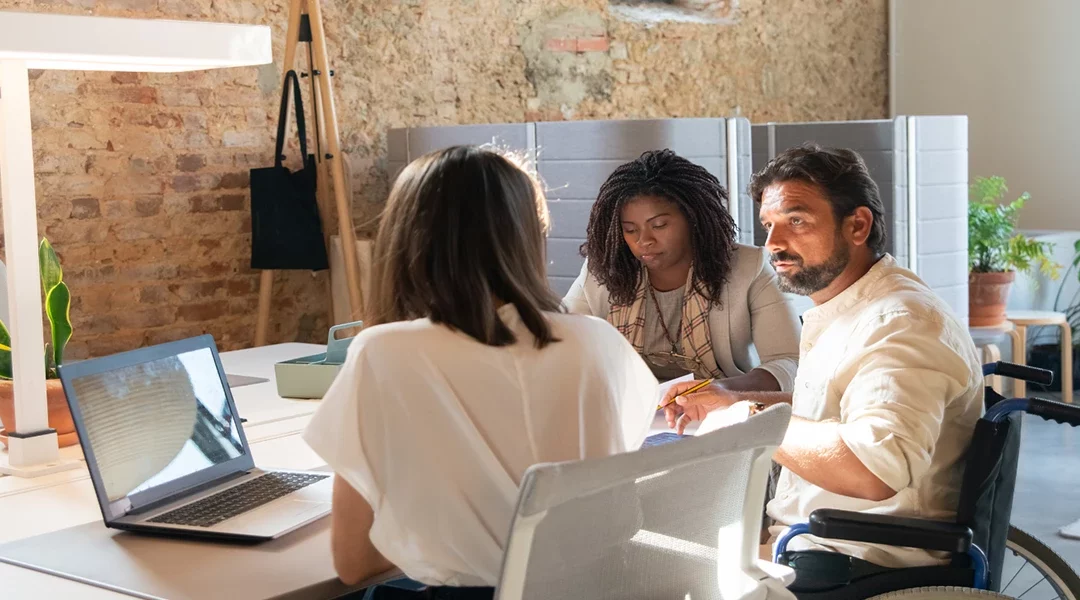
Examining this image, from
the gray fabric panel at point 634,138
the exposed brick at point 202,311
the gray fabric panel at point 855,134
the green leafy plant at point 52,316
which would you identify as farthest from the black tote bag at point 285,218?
the green leafy plant at point 52,316

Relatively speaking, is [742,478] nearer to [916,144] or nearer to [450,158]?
[450,158]

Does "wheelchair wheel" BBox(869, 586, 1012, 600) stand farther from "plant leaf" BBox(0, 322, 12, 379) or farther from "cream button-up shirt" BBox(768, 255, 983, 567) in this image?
"plant leaf" BBox(0, 322, 12, 379)

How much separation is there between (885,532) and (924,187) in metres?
3.20

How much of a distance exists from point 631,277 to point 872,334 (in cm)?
124

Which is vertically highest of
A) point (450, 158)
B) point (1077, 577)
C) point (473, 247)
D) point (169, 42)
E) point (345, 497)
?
point (169, 42)

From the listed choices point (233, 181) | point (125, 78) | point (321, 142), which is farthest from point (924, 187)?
point (125, 78)

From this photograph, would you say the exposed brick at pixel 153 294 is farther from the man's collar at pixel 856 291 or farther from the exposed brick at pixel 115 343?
the man's collar at pixel 856 291

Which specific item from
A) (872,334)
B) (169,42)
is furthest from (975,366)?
(169,42)

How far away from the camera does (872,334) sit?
185 cm

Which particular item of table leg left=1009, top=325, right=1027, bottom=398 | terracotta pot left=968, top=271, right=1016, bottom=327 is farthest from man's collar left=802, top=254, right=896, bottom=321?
table leg left=1009, top=325, right=1027, bottom=398

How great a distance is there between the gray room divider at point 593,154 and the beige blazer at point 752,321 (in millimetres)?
1348

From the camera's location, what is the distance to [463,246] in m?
1.46

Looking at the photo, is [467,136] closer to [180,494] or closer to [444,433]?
[180,494]

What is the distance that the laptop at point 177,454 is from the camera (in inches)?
67.3
